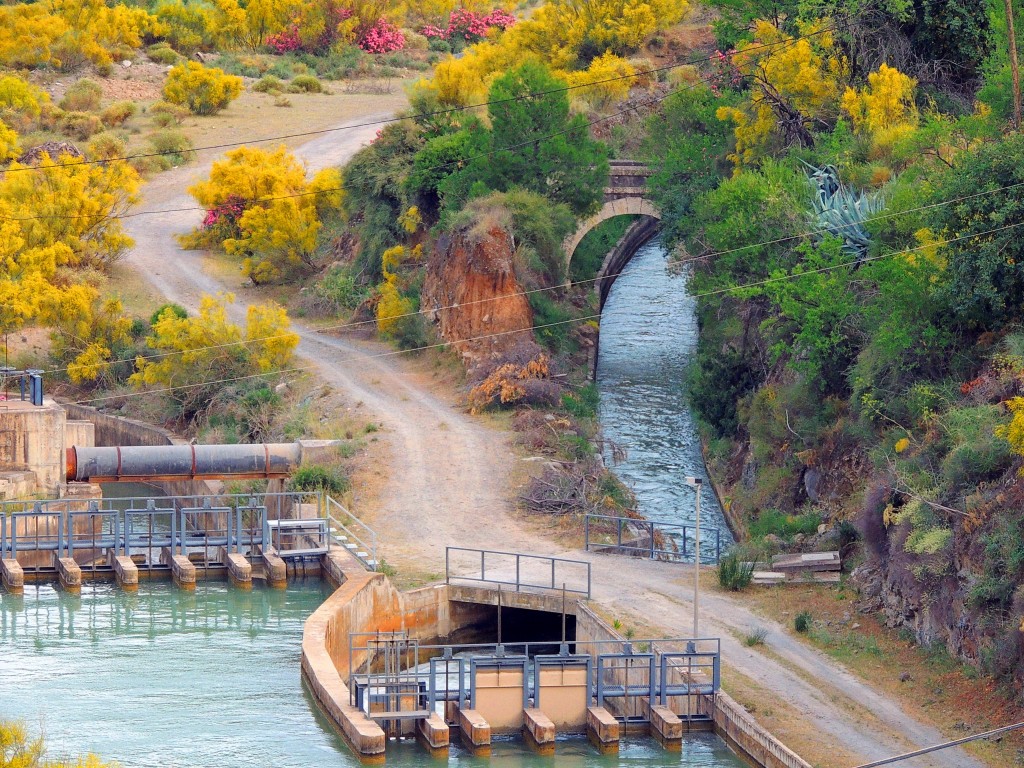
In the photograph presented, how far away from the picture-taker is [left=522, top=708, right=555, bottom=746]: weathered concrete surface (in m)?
28.6

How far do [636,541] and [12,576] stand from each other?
12.0m

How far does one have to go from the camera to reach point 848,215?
141 ft

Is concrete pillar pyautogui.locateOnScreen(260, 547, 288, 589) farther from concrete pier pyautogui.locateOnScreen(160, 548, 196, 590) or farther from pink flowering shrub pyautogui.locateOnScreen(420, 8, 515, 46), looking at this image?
pink flowering shrub pyautogui.locateOnScreen(420, 8, 515, 46)

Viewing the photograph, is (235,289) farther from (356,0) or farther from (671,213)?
(356,0)

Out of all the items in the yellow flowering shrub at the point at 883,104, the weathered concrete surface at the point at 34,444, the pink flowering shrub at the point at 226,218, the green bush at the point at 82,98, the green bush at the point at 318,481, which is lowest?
the green bush at the point at 318,481

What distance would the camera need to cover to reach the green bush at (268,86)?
85000 millimetres

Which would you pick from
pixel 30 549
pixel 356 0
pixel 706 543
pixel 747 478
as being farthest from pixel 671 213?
pixel 356 0

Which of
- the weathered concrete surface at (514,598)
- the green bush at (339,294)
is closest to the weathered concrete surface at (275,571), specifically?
the weathered concrete surface at (514,598)

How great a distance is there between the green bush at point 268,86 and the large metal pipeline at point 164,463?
151ft

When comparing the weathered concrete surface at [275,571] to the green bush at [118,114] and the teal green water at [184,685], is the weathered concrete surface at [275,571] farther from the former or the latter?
the green bush at [118,114]

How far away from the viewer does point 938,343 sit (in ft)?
117

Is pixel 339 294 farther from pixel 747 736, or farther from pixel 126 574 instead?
pixel 747 736

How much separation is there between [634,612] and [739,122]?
2418cm

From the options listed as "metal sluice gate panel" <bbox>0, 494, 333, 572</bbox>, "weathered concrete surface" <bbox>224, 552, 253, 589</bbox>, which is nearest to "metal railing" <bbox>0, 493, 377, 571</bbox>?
"metal sluice gate panel" <bbox>0, 494, 333, 572</bbox>
